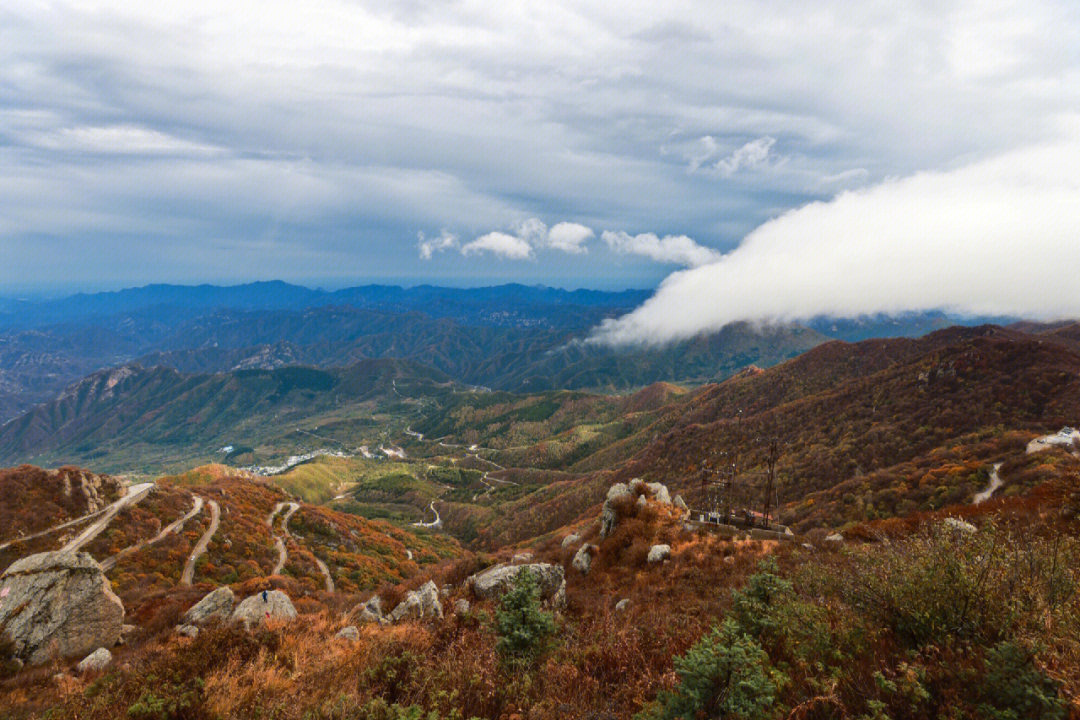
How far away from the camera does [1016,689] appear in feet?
17.9

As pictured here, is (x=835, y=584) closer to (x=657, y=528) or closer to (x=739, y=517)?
(x=657, y=528)

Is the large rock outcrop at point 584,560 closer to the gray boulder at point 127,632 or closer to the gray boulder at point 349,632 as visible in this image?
the gray boulder at point 349,632

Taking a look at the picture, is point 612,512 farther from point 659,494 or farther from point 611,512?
point 659,494

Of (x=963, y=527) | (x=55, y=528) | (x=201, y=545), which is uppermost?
(x=963, y=527)

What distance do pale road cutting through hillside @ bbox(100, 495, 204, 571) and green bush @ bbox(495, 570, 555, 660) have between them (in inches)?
2356

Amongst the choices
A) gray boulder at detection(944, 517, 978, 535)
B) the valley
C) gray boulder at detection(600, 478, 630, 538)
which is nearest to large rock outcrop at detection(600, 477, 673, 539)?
gray boulder at detection(600, 478, 630, 538)

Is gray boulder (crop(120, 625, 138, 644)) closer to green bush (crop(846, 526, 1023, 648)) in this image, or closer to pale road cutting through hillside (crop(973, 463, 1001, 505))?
green bush (crop(846, 526, 1023, 648))

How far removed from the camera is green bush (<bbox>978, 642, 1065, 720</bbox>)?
5.26 metres

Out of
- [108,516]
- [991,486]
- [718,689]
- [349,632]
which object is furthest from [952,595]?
[108,516]

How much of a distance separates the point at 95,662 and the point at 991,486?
76.5 meters

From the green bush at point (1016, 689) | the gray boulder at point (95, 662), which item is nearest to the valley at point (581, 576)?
the green bush at point (1016, 689)

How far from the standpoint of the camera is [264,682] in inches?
357

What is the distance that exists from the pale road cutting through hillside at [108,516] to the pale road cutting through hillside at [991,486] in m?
97.7

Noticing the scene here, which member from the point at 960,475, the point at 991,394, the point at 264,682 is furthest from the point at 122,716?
the point at 991,394
